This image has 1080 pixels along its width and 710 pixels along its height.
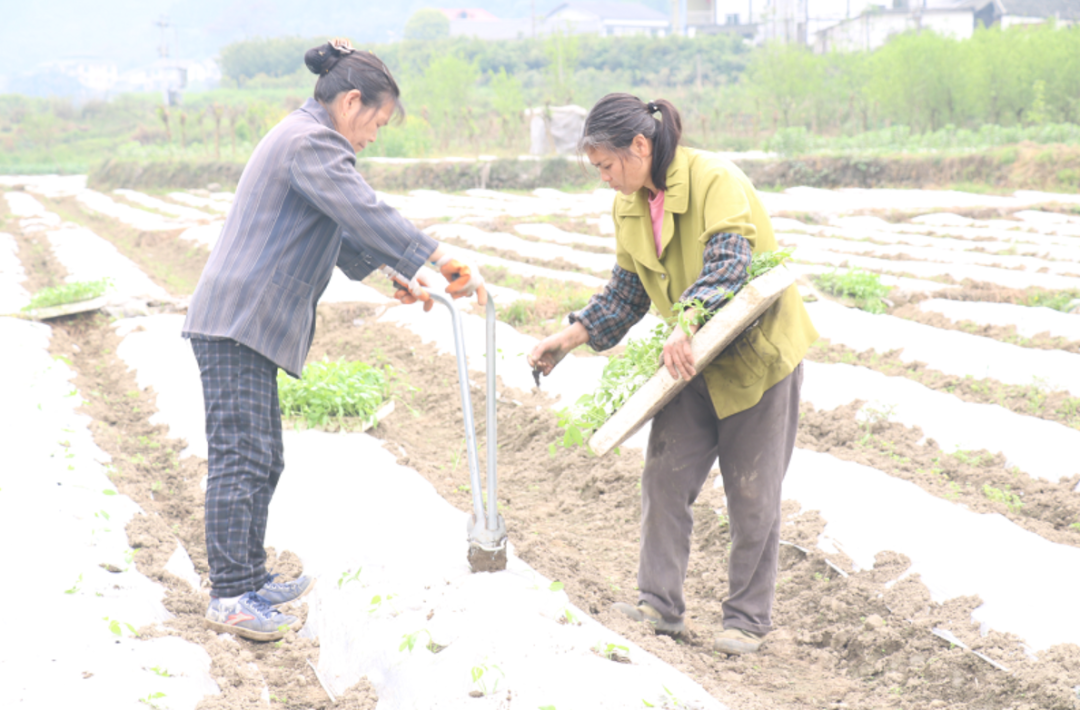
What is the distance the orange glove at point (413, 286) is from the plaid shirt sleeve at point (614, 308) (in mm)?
601

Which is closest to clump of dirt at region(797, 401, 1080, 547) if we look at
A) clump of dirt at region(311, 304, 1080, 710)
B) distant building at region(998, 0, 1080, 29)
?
clump of dirt at region(311, 304, 1080, 710)

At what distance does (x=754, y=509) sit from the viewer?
2803mm

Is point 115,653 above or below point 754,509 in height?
below

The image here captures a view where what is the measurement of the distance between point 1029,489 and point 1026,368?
1.92m

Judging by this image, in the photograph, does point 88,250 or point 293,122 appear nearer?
point 293,122

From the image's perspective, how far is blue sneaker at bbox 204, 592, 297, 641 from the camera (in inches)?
115

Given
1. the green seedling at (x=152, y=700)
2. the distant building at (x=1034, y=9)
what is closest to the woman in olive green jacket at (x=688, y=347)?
the green seedling at (x=152, y=700)

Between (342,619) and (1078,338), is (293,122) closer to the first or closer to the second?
(342,619)

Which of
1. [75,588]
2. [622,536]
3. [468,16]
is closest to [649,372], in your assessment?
[622,536]

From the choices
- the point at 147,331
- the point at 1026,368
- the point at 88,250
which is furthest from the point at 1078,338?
the point at 88,250

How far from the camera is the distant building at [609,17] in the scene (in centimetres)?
11338

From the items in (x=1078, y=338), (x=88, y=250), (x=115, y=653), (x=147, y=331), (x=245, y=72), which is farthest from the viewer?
(x=245, y=72)

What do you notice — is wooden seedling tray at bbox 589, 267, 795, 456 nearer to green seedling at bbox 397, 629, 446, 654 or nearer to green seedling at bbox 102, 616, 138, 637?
green seedling at bbox 397, 629, 446, 654

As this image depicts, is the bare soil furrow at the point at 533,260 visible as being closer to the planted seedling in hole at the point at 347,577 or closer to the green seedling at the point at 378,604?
→ the planted seedling in hole at the point at 347,577
